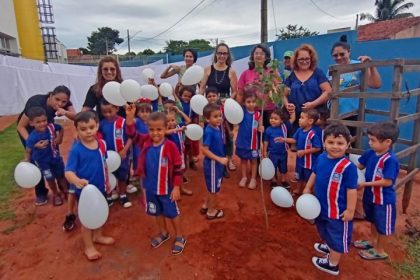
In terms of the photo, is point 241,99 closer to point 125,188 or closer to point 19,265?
point 125,188

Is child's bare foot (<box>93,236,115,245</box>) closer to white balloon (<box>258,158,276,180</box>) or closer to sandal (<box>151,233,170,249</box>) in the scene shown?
sandal (<box>151,233,170,249</box>)

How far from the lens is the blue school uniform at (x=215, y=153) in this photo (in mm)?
3127

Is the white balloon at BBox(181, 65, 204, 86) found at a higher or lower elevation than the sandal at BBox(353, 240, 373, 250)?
higher

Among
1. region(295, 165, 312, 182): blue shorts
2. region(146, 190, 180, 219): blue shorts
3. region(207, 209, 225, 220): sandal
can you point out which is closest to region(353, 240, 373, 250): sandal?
region(295, 165, 312, 182): blue shorts

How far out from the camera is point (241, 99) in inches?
156

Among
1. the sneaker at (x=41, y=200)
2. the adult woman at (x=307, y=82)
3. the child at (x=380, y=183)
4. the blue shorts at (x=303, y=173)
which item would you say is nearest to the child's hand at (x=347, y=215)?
the child at (x=380, y=183)

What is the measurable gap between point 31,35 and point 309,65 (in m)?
20.8

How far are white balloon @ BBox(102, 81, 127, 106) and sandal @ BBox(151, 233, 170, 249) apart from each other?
1495mm

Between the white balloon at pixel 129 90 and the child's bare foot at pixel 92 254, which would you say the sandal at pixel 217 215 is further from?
the white balloon at pixel 129 90

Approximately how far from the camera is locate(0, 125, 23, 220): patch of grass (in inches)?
158

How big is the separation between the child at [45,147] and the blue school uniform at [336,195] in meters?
3.15

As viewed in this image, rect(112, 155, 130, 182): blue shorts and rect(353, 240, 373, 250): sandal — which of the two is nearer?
rect(353, 240, 373, 250): sandal

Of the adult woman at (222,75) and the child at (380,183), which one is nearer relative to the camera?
the child at (380,183)

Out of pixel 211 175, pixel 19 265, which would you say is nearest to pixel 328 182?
pixel 211 175
